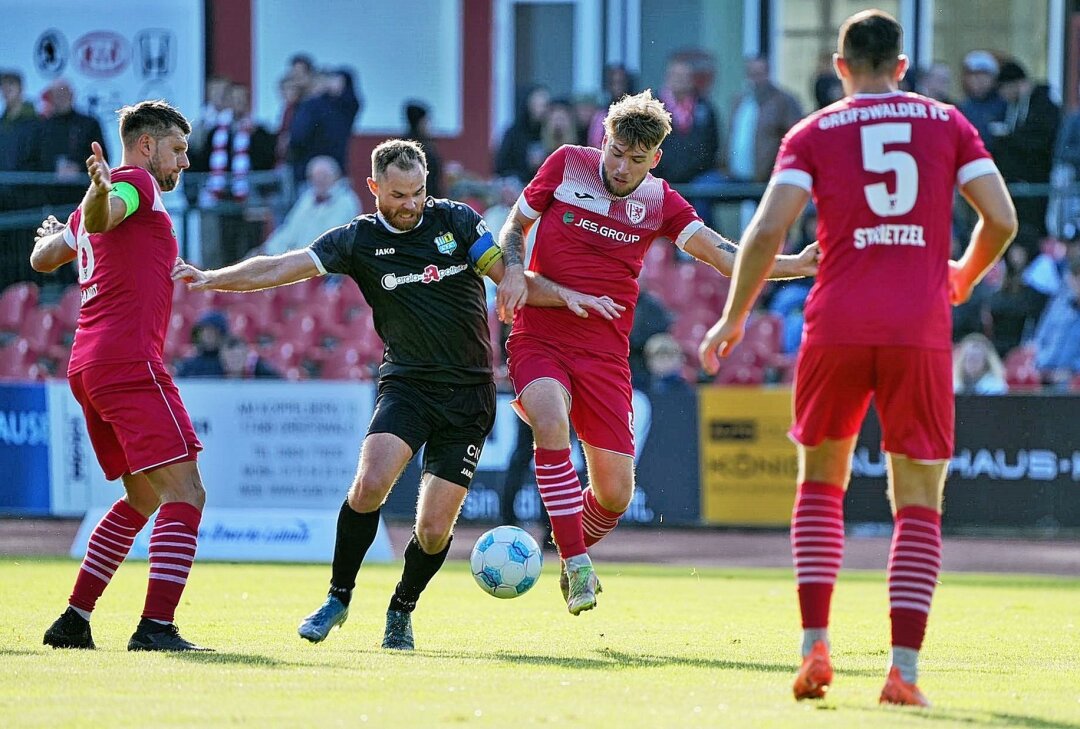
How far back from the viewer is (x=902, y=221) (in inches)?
226

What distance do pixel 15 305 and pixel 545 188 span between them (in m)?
14.3

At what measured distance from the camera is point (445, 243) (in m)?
7.86

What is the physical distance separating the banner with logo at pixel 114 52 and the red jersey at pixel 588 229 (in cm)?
1681

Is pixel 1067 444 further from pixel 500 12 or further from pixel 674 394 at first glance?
pixel 500 12

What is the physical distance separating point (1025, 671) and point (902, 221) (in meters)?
2.38

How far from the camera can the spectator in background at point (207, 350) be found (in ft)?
58.6

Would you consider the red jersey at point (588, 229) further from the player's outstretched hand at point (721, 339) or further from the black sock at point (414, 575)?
the player's outstretched hand at point (721, 339)

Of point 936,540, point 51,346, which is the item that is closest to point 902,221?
point 936,540

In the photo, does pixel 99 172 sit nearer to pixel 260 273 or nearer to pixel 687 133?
pixel 260 273

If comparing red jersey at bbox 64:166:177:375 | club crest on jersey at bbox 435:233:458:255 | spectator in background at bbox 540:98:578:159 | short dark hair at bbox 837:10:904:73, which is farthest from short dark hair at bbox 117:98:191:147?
spectator in background at bbox 540:98:578:159

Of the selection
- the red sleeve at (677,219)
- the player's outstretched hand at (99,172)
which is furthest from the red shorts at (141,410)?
the red sleeve at (677,219)

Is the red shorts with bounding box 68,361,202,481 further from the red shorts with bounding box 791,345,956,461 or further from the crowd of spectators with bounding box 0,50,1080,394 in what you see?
the crowd of spectators with bounding box 0,50,1080,394

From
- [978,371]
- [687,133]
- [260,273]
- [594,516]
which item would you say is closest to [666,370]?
[978,371]

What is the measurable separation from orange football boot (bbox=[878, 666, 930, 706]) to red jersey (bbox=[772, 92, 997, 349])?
1.14 metres
